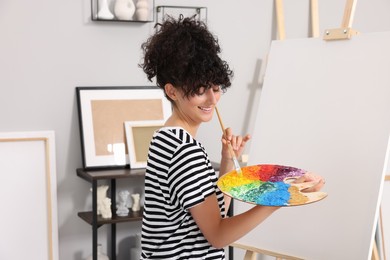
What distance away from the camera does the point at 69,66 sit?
3143mm

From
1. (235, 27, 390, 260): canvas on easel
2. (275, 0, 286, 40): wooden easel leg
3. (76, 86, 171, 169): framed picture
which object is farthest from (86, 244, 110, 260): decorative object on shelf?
(275, 0, 286, 40): wooden easel leg

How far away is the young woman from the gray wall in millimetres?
1512

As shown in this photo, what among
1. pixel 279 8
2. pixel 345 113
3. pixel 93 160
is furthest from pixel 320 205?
pixel 279 8

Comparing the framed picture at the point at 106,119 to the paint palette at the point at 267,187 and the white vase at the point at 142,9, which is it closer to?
the white vase at the point at 142,9

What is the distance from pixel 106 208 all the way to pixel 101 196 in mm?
72

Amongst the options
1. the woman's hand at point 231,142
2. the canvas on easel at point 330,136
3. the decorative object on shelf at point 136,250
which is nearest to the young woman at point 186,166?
the woman's hand at point 231,142

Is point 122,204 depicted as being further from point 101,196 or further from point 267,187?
point 267,187

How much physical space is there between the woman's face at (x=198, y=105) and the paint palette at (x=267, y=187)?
16 centimetres

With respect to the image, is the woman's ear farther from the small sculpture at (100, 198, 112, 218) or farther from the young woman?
the small sculpture at (100, 198, 112, 218)

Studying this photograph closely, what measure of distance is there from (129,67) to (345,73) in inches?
45.9

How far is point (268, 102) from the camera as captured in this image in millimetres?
2791

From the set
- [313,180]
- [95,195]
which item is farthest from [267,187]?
[95,195]

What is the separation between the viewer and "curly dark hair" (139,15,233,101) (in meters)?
1.61

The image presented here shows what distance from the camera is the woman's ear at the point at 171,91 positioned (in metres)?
1.66
